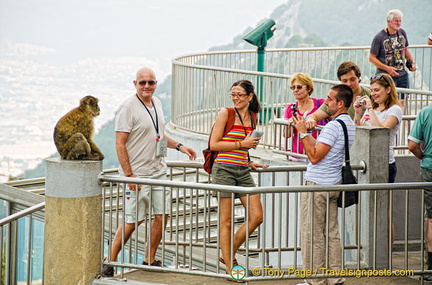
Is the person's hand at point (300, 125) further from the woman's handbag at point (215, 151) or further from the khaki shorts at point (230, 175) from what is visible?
the khaki shorts at point (230, 175)

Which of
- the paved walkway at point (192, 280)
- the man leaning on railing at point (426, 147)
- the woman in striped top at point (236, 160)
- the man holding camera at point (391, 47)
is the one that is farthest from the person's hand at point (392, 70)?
the woman in striped top at point (236, 160)

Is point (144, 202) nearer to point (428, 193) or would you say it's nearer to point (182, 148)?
point (182, 148)

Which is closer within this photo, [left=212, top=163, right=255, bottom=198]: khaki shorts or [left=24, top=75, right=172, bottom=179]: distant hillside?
[left=212, top=163, right=255, bottom=198]: khaki shorts

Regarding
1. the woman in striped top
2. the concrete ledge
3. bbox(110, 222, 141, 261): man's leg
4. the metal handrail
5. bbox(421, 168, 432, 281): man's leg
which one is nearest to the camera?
the concrete ledge

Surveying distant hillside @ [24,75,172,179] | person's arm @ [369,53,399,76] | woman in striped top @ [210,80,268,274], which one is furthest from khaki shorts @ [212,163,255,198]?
distant hillside @ [24,75,172,179]

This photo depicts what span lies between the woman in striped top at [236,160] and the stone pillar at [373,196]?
3.97 feet

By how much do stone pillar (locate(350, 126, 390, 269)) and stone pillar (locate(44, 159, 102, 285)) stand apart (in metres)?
2.58

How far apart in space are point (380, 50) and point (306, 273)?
6.23m

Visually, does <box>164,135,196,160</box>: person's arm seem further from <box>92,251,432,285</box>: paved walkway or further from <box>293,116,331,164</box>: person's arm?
<box>293,116,331,164</box>: person's arm

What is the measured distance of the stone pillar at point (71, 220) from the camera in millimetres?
7148

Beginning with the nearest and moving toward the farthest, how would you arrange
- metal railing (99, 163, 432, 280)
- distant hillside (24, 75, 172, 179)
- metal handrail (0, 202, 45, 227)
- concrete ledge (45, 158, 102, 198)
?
metal railing (99, 163, 432, 280) < concrete ledge (45, 158, 102, 198) < metal handrail (0, 202, 45, 227) < distant hillside (24, 75, 172, 179)

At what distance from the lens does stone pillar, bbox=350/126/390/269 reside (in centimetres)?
790

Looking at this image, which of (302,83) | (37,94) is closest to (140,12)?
(37,94)

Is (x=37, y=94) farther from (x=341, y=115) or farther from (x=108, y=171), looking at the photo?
(x=341, y=115)
